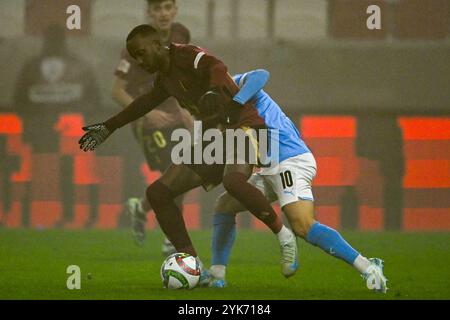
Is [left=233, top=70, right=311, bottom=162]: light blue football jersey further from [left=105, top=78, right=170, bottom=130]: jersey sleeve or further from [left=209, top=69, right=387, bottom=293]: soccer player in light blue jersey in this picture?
[left=105, top=78, right=170, bottom=130]: jersey sleeve

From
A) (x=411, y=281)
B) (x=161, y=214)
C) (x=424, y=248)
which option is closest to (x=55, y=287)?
(x=161, y=214)

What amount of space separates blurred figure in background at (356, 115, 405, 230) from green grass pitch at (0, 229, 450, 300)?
0.60m

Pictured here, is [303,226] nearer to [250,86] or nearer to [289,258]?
[289,258]

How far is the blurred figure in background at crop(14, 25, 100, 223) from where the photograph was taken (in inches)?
509

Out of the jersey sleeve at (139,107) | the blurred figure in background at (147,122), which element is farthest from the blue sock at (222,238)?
the blurred figure in background at (147,122)

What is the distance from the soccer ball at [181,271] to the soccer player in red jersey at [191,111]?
13 cm

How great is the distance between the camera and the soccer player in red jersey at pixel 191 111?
6.57 metres

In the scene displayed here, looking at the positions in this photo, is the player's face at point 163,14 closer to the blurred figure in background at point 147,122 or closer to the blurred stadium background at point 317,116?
the blurred figure in background at point 147,122

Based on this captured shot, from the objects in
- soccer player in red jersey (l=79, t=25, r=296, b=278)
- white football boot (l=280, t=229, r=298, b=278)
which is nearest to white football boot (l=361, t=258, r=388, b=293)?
white football boot (l=280, t=229, r=298, b=278)

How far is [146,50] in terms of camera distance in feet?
21.6

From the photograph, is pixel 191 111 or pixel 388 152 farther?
pixel 388 152

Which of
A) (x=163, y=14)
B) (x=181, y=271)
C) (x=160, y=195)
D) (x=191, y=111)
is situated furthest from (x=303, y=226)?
(x=163, y=14)

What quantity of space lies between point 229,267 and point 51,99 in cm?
525

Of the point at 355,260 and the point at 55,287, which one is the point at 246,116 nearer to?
the point at 355,260
